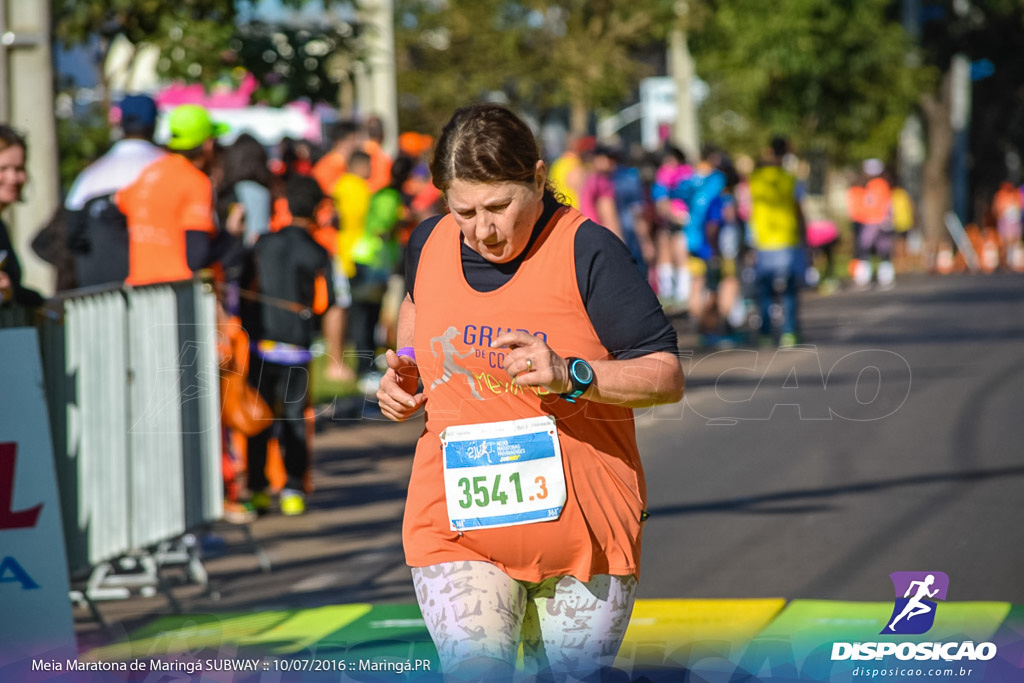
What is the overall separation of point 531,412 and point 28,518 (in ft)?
8.57

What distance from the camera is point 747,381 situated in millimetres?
14570

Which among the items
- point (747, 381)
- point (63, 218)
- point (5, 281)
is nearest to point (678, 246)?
point (747, 381)

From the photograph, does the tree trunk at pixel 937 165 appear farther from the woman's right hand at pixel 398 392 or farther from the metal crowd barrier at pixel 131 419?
the woman's right hand at pixel 398 392

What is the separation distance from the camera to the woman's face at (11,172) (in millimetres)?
6332

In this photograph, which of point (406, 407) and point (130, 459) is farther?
point (130, 459)

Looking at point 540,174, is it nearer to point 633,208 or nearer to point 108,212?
point 108,212

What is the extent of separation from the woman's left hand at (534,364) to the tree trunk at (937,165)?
109 feet

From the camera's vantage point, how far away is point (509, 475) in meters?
3.49

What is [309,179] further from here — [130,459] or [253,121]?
[253,121]

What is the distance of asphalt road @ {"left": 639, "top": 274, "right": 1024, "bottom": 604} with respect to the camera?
23.5 feet

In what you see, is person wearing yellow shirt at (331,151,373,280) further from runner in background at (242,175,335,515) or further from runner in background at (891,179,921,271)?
runner in background at (891,179,921,271)

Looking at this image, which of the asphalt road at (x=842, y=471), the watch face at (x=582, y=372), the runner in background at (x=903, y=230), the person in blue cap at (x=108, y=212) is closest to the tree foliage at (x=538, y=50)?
the runner in background at (x=903, y=230)

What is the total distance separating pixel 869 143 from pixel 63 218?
25956 millimetres

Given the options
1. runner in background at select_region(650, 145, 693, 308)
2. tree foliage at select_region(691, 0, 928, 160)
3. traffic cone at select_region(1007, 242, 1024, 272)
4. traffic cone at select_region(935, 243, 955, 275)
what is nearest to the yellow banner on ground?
runner in background at select_region(650, 145, 693, 308)
